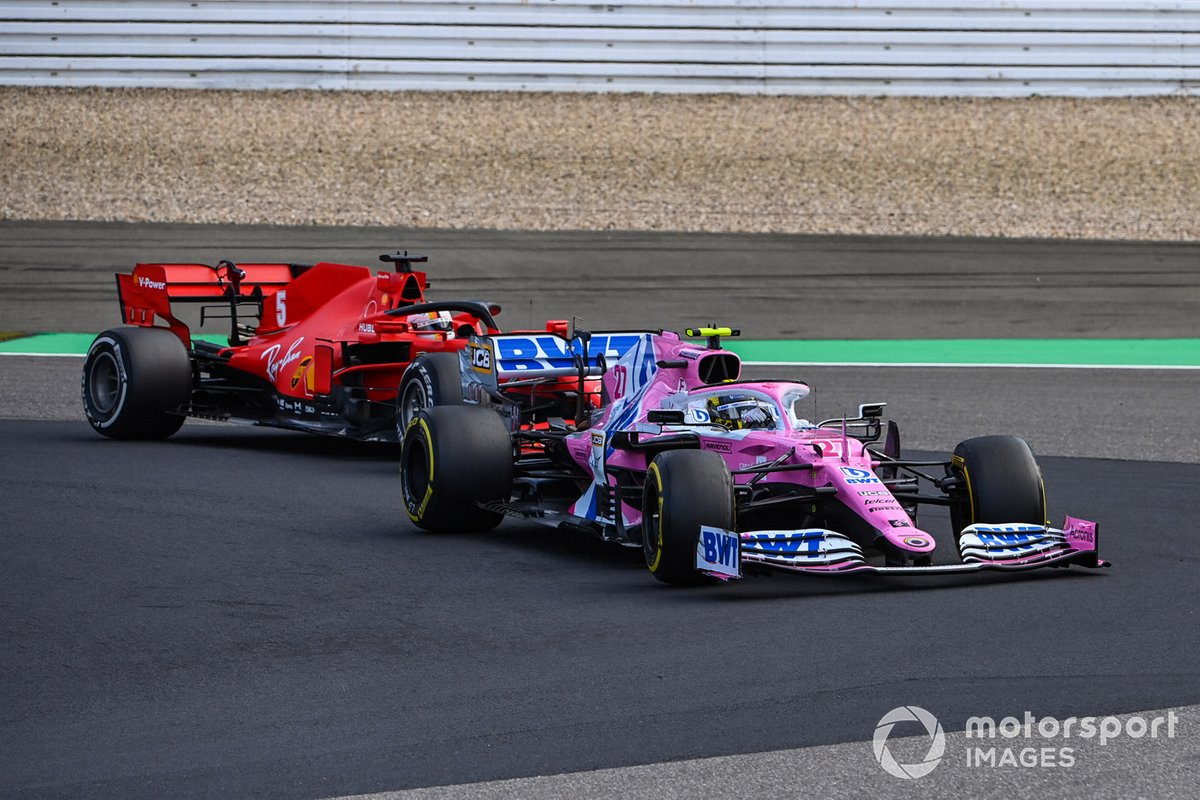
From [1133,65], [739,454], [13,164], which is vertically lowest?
[739,454]

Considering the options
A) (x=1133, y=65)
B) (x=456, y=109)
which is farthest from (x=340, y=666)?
(x=1133, y=65)

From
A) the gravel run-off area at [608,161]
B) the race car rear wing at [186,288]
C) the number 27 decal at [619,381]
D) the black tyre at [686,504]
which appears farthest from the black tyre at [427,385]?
the gravel run-off area at [608,161]

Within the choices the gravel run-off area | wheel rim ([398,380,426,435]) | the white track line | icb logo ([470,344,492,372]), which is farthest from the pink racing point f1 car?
the gravel run-off area

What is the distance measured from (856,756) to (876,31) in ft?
96.4

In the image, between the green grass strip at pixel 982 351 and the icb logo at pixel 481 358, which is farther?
the green grass strip at pixel 982 351

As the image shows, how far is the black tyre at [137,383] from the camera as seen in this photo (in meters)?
13.9

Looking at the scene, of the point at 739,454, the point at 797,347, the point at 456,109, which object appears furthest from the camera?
the point at 456,109

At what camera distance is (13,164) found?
96.7ft

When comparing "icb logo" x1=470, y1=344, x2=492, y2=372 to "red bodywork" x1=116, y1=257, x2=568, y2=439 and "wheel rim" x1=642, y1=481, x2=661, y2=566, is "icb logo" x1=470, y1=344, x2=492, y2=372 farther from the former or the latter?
A: "wheel rim" x1=642, y1=481, x2=661, y2=566

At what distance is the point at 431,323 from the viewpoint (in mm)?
13578

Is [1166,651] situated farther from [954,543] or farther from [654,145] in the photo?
[654,145]

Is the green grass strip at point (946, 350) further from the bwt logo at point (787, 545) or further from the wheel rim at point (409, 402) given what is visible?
the bwt logo at point (787, 545)

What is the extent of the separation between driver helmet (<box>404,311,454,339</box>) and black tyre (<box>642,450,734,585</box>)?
539cm

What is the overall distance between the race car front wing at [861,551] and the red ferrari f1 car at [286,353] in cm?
451
